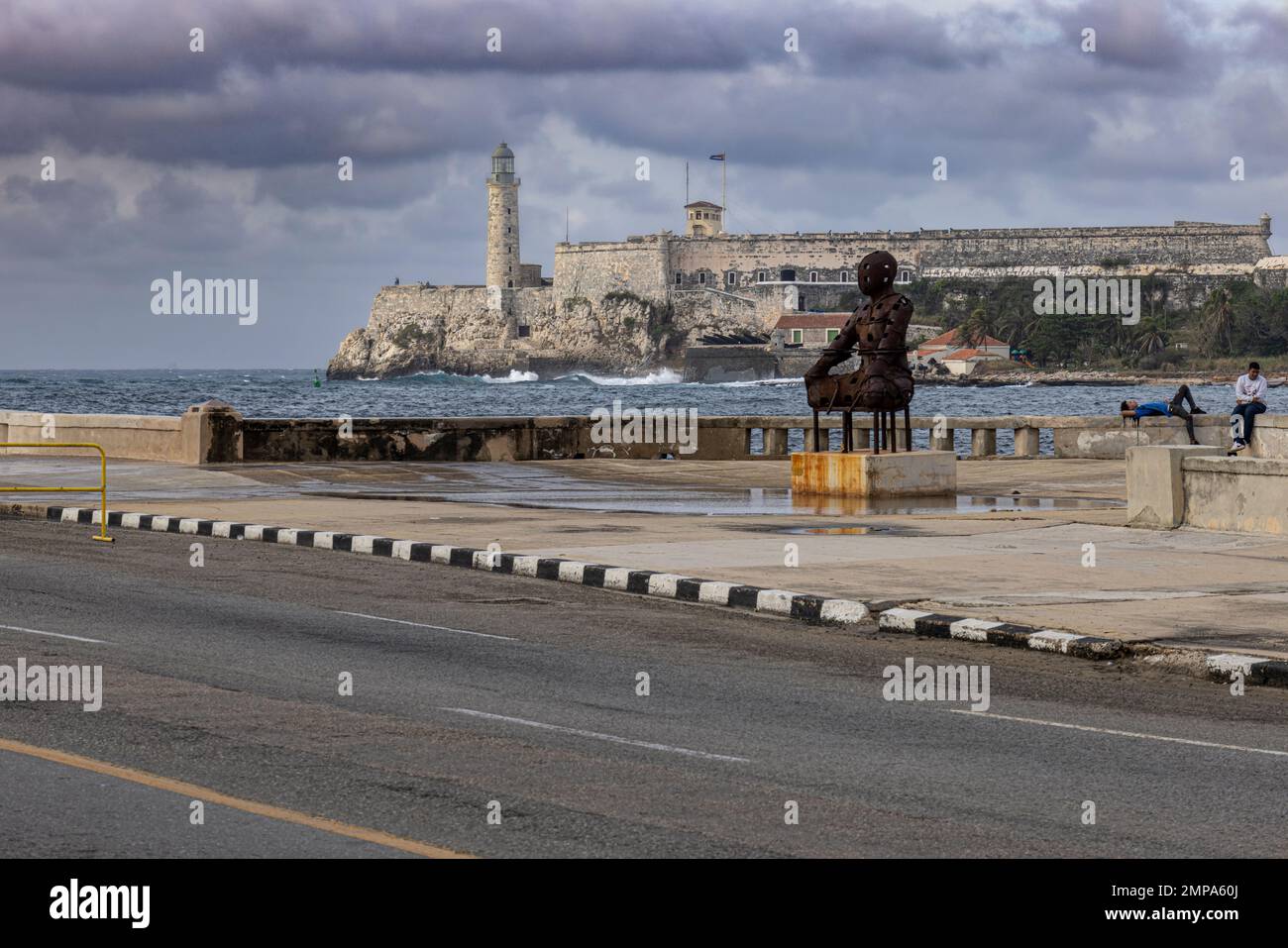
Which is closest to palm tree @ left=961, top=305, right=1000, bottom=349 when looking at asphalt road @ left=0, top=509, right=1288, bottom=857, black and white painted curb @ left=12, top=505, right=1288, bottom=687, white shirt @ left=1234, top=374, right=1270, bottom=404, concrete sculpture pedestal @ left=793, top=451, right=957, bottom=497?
white shirt @ left=1234, top=374, right=1270, bottom=404

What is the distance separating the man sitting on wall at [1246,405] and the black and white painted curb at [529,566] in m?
16.7

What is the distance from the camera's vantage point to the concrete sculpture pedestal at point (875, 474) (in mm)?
24547

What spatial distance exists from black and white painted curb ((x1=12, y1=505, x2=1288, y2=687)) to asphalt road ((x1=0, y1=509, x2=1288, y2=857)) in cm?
27

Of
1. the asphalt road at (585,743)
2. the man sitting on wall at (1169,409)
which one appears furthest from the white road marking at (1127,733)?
the man sitting on wall at (1169,409)

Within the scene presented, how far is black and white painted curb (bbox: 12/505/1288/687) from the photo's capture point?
1196 cm

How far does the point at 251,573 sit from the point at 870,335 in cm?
1129

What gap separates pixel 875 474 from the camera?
24.5 metres

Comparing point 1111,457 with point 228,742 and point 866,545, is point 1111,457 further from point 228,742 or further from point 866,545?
point 228,742

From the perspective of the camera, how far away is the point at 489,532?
65.2 feet

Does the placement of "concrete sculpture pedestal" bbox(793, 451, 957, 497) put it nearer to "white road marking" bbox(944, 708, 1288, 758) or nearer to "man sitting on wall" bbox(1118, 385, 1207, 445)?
"man sitting on wall" bbox(1118, 385, 1207, 445)

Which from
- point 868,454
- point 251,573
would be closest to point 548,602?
point 251,573

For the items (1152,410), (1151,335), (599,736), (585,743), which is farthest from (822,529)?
(1151,335)

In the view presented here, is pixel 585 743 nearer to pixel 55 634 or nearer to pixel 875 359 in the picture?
pixel 55 634

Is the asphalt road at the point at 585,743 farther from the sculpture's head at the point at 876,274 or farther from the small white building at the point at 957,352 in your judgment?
the small white building at the point at 957,352
